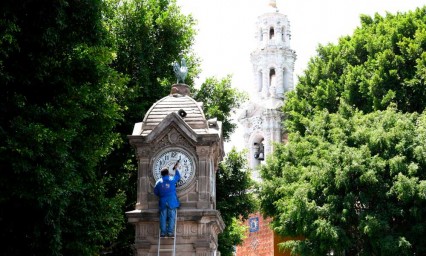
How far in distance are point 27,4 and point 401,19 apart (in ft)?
63.7

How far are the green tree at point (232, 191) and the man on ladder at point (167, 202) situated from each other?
33.3 ft

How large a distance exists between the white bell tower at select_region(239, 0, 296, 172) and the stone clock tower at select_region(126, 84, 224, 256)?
3803 cm

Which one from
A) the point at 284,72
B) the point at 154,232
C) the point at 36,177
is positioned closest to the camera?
the point at 36,177

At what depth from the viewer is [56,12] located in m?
13.1

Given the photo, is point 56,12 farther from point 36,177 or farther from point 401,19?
point 401,19

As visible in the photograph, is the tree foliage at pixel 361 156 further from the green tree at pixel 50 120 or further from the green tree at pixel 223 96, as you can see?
the green tree at pixel 50 120

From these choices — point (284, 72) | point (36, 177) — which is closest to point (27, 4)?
point (36, 177)

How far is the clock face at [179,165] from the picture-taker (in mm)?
14656

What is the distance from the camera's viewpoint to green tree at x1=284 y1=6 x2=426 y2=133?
27.3m

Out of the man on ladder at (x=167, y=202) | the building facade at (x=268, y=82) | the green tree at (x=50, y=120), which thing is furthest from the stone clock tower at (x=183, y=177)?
the building facade at (x=268, y=82)

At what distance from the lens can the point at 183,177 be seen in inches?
578

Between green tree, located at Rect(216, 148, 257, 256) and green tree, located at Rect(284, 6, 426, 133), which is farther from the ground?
green tree, located at Rect(284, 6, 426, 133)

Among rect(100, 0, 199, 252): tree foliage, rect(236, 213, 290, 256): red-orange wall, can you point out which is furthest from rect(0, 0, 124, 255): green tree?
rect(236, 213, 290, 256): red-orange wall

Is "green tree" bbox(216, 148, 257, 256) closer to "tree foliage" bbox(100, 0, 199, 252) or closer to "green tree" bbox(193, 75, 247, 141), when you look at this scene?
"green tree" bbox(193, 75, 247, 141)
